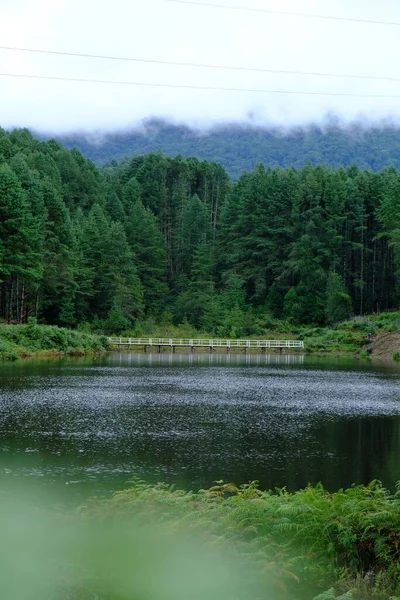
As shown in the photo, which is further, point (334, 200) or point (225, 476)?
point (334, 200)

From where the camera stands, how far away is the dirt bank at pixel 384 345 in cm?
6056

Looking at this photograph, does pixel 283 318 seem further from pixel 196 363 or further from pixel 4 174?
pixel 4 174

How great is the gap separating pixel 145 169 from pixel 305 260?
39.9 metres

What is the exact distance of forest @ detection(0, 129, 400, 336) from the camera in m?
68.4

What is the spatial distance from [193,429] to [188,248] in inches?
3008

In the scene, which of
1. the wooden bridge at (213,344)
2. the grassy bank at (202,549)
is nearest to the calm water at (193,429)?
the grassy bank at (202,549)

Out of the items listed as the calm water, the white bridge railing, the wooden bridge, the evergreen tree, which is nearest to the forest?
the evergreen tree

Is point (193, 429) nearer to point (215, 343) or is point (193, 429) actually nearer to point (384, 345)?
point (384, 345)

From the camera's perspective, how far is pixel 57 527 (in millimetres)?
8969

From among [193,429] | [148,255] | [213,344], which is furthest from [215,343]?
[193,429]

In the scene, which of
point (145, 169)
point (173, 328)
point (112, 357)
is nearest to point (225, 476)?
→ point (112, 357)

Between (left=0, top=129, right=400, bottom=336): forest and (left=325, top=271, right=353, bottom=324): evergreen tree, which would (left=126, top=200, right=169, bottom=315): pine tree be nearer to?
(left=0, top=129, right=400, bottom=336): forest

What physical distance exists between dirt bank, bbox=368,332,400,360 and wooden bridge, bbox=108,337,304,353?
26.7 feet

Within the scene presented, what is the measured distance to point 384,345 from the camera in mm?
62875
